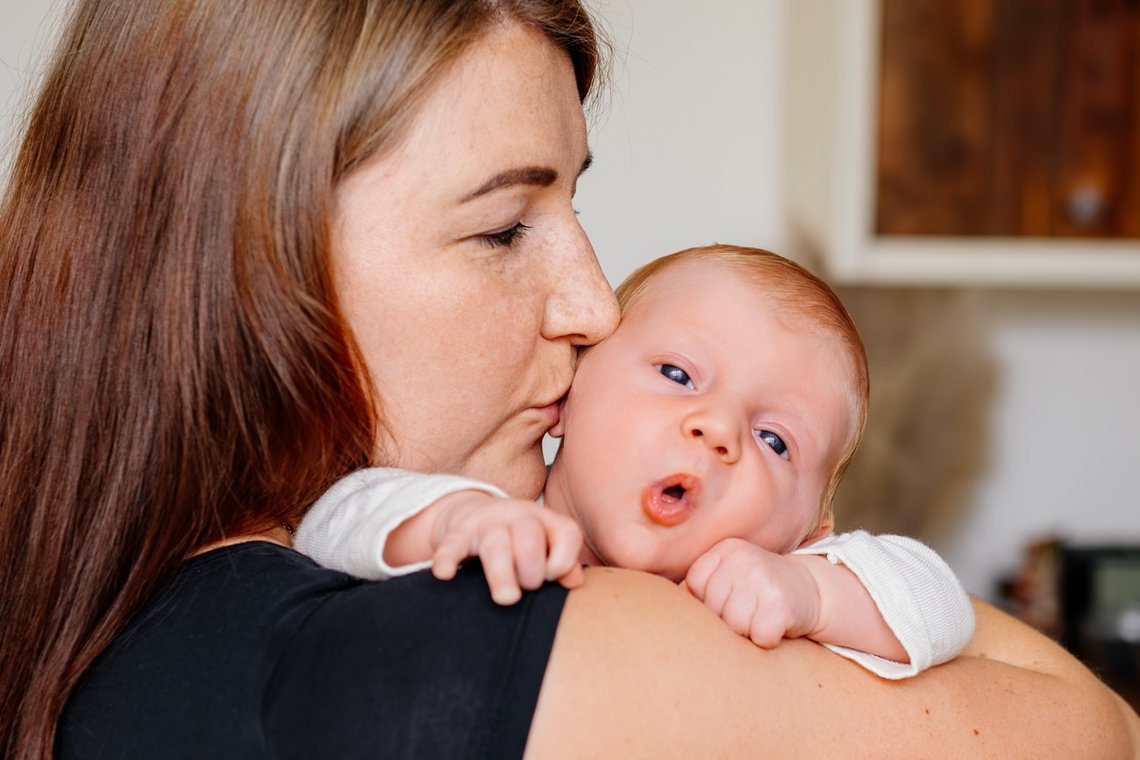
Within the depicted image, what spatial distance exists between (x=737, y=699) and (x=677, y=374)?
0.44m

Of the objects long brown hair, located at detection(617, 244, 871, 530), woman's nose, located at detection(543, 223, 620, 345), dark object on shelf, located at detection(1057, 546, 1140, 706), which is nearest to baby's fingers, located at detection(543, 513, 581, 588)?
woman's nose, located at detection(543, 223, 620, 345)

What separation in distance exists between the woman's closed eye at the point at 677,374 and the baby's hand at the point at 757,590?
0.65ft

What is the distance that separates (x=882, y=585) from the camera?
42.6 inches

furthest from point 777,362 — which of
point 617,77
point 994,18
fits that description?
point 617,77

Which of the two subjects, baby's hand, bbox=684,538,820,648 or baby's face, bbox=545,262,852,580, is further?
baby's face, bbox=545,262,852,580

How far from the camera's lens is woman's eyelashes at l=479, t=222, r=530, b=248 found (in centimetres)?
114

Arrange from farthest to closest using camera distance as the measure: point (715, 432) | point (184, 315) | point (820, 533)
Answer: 1. point (820, 533)
2. point (715, 432)
3. point (184, 315)

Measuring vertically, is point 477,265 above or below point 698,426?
above

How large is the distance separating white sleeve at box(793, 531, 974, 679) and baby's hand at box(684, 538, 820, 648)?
0.17 feet

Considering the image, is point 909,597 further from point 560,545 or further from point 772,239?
point 772,239

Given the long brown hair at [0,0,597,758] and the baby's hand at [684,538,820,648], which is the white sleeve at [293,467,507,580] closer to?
the long brown hair at [0,0,597,758]

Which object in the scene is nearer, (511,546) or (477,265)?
(511,546)

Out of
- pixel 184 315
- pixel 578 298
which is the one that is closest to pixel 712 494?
pixel 578 298

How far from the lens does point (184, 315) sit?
1.03 metres
